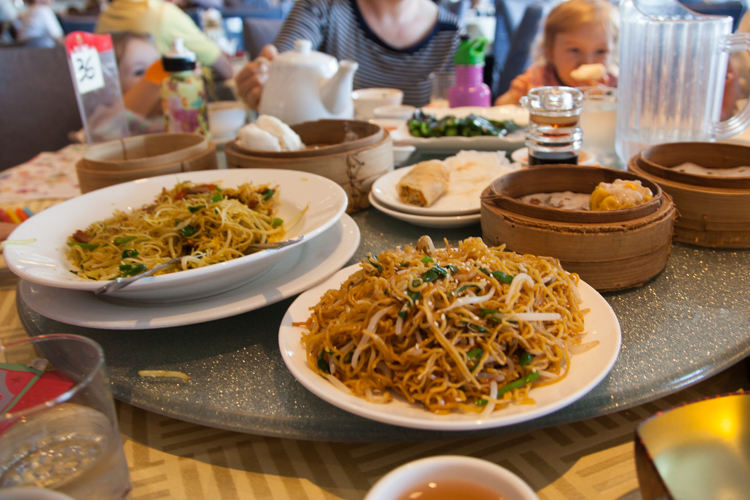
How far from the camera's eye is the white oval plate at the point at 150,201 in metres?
0.89

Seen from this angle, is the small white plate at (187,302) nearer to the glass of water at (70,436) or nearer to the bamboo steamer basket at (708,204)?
the glass of water at (70,436)

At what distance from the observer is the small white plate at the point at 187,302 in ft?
A: 2.99

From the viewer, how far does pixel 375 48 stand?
3965 millimetres

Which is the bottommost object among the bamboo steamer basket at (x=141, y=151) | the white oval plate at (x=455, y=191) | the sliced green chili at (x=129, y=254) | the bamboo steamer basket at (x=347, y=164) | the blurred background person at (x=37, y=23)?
the white oval plate at (x=455, y=191)

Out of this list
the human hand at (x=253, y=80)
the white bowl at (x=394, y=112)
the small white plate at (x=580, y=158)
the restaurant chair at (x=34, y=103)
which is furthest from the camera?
the restaurant chair at (x=34, y=103)

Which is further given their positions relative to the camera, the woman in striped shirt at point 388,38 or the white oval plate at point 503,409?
the woman in striped shirt at point 388,38

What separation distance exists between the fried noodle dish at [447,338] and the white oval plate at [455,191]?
0.50 meters

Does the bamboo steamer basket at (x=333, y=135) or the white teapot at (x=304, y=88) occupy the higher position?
the white teapot at (x=304, y=88)

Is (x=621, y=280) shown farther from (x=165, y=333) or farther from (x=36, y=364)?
(x=36, y=364)

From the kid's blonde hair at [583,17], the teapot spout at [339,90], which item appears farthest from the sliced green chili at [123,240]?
the kid's blonde hair at [583,17]

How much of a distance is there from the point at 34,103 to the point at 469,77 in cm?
316

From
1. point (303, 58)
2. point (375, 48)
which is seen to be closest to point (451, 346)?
point (303, 58)

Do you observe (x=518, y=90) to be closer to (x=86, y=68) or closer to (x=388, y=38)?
(x=388, y=38)

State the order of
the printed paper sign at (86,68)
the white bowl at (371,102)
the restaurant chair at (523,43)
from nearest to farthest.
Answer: the printed paper sign at (86,68)
the white bowl at (371,102)
the restaurant chair at (523,43)
